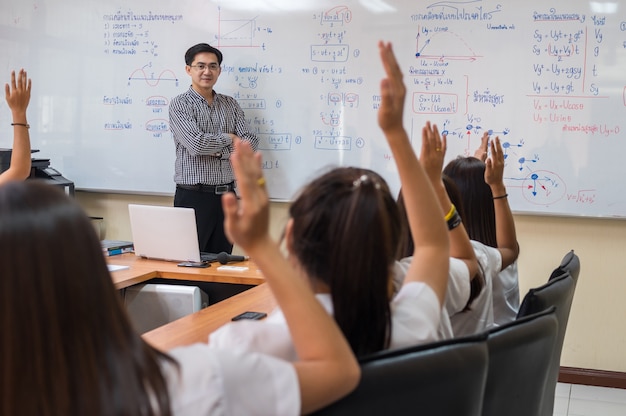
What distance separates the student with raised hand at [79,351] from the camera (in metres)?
0.89

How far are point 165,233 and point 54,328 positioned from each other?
8.16 feet

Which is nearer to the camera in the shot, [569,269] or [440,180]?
[440,180]

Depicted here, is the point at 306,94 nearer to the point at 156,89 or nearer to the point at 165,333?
the point at 156,89

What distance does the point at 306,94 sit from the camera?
4.44 m

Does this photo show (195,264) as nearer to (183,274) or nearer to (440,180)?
(183,274)

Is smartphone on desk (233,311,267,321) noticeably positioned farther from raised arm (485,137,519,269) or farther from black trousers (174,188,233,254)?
black trousers (174,188,233,254)

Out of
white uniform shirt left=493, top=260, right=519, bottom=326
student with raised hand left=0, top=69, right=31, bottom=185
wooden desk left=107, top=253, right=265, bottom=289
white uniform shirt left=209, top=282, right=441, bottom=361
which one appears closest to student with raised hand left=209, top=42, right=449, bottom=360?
white uniform shirt left=209, top=282, right=441, bottom=361

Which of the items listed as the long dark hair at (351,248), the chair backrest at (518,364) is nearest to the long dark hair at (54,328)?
the long dark hair at (351,248)

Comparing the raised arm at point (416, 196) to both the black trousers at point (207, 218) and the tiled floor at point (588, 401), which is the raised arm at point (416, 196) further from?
the black trousers at point (207, 218)

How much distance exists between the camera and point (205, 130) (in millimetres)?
4438

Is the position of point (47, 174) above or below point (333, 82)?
below

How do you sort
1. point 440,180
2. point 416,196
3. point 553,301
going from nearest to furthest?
point 416,196 → point 440,180 → point 553,301

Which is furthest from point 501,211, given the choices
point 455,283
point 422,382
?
point 422,382

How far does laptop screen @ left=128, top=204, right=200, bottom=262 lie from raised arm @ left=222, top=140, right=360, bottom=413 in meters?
2.20
